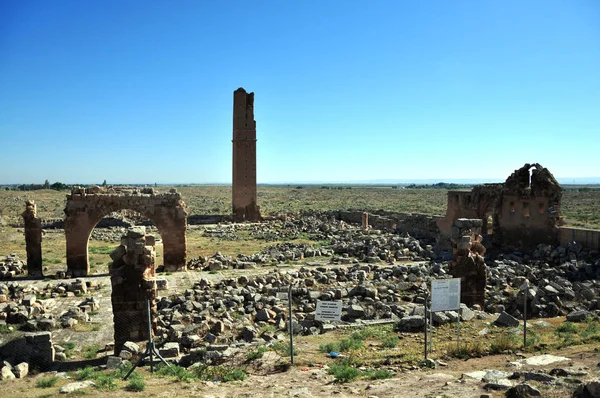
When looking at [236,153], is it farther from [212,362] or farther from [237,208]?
[212,362]

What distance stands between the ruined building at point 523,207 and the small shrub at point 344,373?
61.9 feet

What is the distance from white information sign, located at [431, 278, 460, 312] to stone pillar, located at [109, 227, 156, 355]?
6621 millimetres

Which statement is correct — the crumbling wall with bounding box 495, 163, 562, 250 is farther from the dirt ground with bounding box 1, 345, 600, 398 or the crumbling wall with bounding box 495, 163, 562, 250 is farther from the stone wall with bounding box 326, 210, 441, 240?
the dirt ground with bounding box 1, 345, 600, 398

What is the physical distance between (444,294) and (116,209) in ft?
54.8

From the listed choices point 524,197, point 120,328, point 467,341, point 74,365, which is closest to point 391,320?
point 467,341

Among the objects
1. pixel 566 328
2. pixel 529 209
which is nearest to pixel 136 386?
pixel 566 328

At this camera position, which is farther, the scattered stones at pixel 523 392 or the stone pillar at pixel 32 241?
the stone pillar at pixel 32 241

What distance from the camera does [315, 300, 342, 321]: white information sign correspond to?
9.12 metres

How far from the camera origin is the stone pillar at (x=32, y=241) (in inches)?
789

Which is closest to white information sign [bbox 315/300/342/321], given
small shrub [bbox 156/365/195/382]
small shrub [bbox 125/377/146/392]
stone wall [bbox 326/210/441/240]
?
small shrub [bbox 156/365/195/382]

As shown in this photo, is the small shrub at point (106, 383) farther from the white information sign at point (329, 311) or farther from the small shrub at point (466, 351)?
the small shrub at point (466, 351)

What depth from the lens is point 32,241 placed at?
65.7ft

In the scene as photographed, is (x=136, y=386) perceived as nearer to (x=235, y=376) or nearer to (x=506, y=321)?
(x=235, y=376)

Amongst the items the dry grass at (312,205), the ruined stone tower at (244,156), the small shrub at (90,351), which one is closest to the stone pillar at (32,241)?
the small shrub at (90,351)
